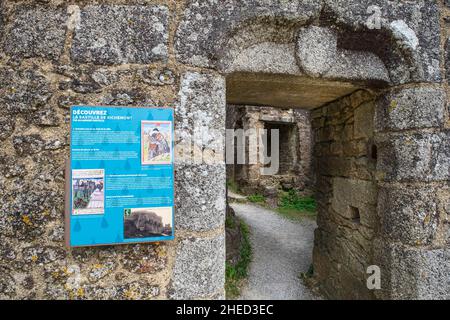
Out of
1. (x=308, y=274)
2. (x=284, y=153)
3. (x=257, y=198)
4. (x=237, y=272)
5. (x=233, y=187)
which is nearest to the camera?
(x=308, y=274)

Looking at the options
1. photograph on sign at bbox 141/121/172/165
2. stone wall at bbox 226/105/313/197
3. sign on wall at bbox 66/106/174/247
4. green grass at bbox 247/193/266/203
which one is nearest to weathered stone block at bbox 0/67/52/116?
sign on wall at bbox 66/106/174/247

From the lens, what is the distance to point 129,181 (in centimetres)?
158

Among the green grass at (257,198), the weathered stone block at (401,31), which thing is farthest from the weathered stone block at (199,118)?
the green grass at (257,198)

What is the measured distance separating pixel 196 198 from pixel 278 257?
11.1 ft

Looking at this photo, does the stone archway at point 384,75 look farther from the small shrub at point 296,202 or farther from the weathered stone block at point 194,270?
the small shrub at point 296,202

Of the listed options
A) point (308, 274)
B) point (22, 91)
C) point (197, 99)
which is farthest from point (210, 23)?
point (308, 274)

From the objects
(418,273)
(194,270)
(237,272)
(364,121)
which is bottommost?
(237,272)

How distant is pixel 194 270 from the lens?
1658 millimetres

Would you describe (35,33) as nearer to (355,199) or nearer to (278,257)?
(355,199)

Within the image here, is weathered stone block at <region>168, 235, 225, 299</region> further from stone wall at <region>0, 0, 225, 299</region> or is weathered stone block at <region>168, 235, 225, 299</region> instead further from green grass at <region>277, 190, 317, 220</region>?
green grass at <region>277, 190, 317, 220</region>

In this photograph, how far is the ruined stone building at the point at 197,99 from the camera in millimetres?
1546

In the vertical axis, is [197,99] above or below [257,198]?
above

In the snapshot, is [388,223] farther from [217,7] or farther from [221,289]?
[217,7]
